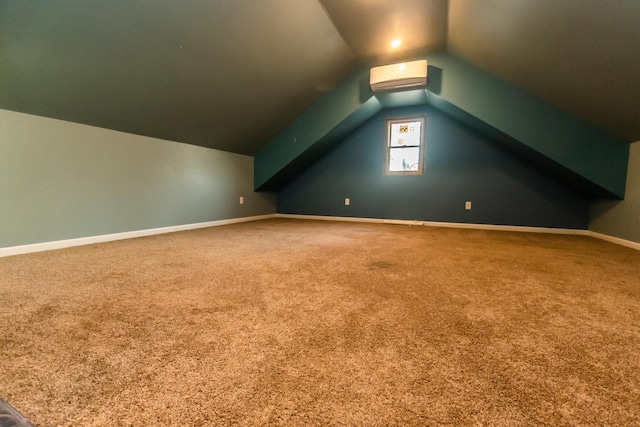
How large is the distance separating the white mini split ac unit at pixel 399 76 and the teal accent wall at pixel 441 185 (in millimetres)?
1012

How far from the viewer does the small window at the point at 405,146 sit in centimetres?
433

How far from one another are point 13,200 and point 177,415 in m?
2.69

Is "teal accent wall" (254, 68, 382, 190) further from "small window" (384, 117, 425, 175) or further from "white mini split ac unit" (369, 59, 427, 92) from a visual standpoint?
"small window" (384, 117, 425, 175)

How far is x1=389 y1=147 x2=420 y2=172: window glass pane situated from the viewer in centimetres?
438

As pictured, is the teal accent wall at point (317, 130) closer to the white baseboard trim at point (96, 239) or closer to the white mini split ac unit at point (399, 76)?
the white mini split ac unit at point (399, 76)

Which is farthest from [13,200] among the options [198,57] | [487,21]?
[487,21]

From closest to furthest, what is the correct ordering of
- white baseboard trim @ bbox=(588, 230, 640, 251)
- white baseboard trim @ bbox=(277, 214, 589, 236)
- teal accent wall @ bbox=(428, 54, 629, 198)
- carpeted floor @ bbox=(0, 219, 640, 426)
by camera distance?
carpeted floor @ bbox=(0, 219, 640, 426)
white baseboard trim @ bbox=(588, 230, 640, 251)
teal accent wall @ bbox=(428, 54, 629, 198)
white baseboard trim @ bbox=(277, 214, 589, 236)

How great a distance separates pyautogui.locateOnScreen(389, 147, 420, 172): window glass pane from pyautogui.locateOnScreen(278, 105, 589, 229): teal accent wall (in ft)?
0.47

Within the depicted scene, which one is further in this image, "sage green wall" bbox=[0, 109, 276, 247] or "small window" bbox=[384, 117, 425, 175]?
"small window" bbox=[384, 117, 425, 175]

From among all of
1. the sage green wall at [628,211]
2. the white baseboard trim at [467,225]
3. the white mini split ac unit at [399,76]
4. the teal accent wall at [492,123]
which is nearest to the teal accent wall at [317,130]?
the teal accent wall at [492,123]

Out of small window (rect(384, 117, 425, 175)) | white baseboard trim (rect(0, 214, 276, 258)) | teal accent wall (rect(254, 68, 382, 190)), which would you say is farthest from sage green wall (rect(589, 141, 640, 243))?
white baseboard trim (rect(0, 214, 276, 258))

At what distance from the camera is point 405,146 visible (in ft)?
14.6

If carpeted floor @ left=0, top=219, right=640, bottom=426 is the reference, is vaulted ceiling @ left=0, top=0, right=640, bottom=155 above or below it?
above

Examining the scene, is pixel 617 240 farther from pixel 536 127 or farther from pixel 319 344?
pixel 319 344
